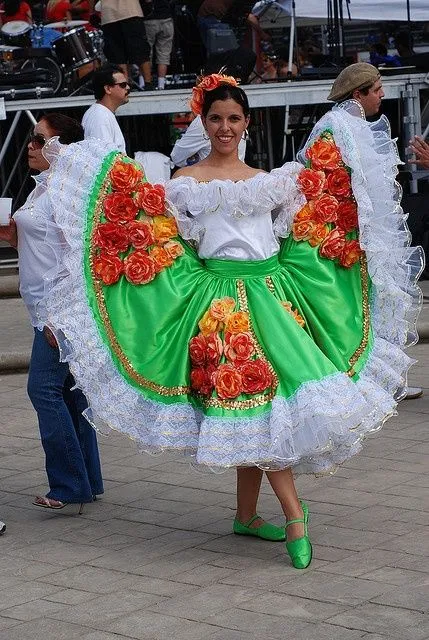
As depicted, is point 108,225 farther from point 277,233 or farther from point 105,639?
point 105,639

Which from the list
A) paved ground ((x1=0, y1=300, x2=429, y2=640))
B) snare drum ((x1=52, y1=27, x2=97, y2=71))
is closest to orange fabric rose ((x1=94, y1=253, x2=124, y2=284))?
paved ground ((x1=0, y1=300, x2=429, y2=640))

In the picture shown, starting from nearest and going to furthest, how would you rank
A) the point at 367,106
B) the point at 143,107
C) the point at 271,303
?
the point at 271,303 → the point at 367,106 → the point at 143,107

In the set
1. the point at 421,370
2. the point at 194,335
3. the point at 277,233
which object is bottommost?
the point at 421,370

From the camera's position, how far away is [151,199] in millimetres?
5121

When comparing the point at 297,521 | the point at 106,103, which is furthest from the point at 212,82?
the point at 106,103

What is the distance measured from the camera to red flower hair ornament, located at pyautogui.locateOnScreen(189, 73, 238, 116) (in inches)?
204

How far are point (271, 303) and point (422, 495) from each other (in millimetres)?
1384

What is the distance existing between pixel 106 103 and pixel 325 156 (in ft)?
15.1

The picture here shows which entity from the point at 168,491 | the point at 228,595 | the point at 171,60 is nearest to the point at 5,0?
the point at 171,60

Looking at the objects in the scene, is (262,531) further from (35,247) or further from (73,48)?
(73,48)

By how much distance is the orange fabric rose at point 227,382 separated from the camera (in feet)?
15.9

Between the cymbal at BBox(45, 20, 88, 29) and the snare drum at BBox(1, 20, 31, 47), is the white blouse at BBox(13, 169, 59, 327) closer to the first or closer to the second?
the snare drum at BBox(1, 20, 31, 47)

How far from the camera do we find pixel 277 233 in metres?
5.21

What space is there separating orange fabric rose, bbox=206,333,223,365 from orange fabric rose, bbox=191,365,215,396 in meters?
0.03
